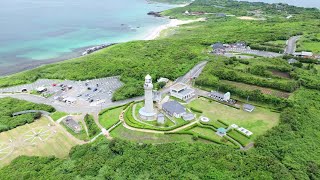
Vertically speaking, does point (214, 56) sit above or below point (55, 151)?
above

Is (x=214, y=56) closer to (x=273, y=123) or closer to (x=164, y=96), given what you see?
(x=164, y=96)

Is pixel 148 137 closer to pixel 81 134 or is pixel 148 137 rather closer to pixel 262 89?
pixel 81 134

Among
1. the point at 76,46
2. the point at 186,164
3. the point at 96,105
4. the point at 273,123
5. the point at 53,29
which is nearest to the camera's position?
the point at 186,164

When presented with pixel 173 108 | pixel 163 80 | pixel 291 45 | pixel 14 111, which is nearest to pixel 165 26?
pixel 291 45

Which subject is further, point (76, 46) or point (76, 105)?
point (76, 46)

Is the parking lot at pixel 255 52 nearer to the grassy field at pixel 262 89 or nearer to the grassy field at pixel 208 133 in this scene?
the grassy field at pixel 262 89

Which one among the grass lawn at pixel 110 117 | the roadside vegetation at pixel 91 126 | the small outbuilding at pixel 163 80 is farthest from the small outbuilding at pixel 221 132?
the small outbuilding at pixel 163 80

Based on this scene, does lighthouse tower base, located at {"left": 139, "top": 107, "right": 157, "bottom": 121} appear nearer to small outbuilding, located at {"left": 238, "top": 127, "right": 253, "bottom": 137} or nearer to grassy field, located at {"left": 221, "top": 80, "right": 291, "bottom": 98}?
small outbuilding, located at {"left": 238, "top": 127, "right": 253, "bottom": 137}

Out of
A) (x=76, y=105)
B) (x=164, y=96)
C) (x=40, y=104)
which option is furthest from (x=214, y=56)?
(x=40, y=104)
